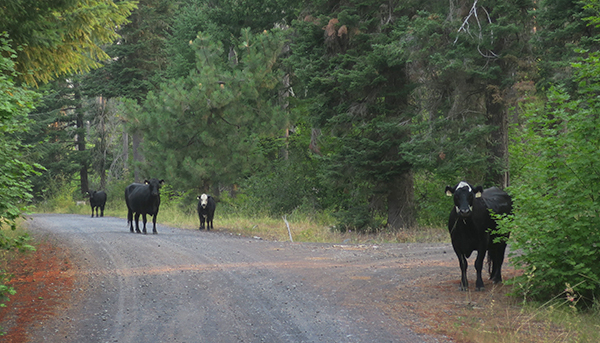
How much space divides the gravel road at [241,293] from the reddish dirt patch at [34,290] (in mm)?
211

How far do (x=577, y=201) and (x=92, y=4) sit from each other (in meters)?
10.1

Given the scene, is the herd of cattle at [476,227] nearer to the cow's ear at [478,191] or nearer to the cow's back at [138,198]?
the cow's ear at [478,191]

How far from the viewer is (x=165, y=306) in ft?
25.4

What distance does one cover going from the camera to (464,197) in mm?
8711

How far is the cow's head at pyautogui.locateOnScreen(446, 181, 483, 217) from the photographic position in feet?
28.0

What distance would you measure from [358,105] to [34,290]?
14008mm

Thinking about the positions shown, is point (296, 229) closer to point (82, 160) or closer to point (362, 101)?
point (362, 101)

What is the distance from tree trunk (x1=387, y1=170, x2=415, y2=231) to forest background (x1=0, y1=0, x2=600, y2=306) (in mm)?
57

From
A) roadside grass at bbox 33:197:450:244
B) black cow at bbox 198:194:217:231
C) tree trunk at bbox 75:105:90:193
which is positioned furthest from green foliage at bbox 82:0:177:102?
black cow at bbox 198:194:217:231

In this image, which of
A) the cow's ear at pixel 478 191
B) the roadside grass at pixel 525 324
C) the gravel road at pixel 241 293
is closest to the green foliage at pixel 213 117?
the gravel road at pixel 241 293

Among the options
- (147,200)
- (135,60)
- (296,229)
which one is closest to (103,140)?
(135,60)

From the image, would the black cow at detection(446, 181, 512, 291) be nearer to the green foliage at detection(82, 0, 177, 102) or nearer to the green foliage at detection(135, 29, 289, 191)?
the green foliage at detection(135, 29, 289, 191)

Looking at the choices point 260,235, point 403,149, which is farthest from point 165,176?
point 403,149

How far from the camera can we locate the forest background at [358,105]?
7527 mm
